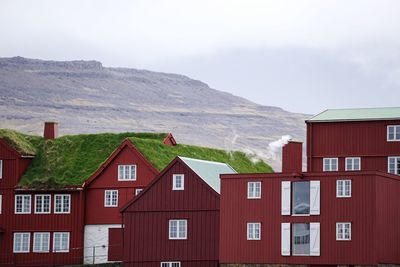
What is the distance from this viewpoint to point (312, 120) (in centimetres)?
7612

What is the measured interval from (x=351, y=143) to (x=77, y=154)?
72.8 ft

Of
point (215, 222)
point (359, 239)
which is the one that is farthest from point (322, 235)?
point (215, 222)

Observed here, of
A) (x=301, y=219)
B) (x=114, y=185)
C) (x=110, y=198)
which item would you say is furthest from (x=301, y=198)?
(x=110, y=198)

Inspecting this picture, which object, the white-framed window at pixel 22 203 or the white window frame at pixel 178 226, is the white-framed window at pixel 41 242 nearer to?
the white-framed window at pixel 22 203

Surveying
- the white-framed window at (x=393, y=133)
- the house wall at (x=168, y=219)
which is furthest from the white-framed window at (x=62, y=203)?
the white-framed window at (x=393, y=133)

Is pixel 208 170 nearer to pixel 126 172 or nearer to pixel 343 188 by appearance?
pixel 126 172

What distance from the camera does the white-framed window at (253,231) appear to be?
221 ft

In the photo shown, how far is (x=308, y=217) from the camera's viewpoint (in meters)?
66.1

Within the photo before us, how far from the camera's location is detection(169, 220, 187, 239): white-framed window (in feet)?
238

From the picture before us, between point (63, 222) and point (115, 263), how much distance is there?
20.7 ft

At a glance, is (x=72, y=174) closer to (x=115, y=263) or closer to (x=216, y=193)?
(x=115, y=263)

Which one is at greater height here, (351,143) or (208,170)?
(351,143)

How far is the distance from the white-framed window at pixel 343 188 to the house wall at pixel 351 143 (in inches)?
395

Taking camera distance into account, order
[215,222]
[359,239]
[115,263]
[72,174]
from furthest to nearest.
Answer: [72,174] < [115,263] < [215,222] < [359,239]
